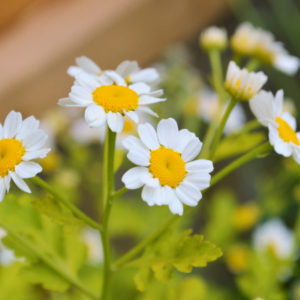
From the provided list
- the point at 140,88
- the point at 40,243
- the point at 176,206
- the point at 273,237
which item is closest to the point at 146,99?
the point at 140,88

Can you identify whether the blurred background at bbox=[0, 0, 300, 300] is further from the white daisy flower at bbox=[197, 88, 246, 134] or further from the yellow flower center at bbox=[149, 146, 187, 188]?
the yellow flower center at bbox=[149, 146, 187, 188]

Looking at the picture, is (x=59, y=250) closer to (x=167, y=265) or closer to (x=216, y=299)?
(x=167, y=265)

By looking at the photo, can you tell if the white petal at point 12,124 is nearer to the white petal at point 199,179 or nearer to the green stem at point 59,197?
the green stem at point 59,197

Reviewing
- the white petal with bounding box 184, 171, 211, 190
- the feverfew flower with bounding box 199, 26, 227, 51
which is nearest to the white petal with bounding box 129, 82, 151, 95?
the white petal with bounding box 184, 171, 211, 190

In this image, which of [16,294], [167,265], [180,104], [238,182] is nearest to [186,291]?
[167,265]

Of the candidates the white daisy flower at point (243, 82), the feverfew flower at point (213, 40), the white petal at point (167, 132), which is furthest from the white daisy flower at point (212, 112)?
the white petal at point (167, 132)
